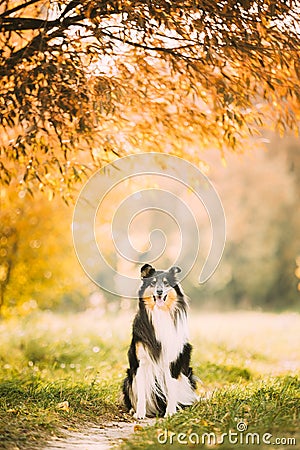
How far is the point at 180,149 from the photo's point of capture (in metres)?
8.05

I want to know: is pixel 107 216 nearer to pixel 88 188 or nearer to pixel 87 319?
pixel 88 188

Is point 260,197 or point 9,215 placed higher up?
point 260,197

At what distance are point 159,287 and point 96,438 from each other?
1226 millimetres

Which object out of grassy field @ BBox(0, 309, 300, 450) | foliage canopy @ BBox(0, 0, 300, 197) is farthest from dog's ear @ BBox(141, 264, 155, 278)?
foliage canopy @ BBox(0, 0, 300, 197)

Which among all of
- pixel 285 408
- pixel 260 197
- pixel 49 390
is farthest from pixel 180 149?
pixel 260 197

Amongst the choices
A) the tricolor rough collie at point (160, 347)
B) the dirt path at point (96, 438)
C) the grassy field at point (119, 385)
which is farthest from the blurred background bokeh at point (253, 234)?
the dirt path at point (96, 438)

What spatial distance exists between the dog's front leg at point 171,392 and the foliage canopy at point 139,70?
2.27m

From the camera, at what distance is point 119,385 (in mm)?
7152

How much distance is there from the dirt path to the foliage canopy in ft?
8.13

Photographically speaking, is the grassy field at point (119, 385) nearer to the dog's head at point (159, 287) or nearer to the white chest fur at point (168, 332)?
the white chest fur at point (168, 332)

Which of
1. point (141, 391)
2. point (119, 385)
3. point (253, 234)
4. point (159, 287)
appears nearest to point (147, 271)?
point (159, 287)

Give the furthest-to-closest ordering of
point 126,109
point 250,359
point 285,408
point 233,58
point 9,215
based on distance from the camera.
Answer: point 9,215, point 250,359, point 126,109, point 233,58, point 285,408

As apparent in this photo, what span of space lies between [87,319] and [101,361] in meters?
6.58

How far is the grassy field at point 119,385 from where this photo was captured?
4.59 meters
